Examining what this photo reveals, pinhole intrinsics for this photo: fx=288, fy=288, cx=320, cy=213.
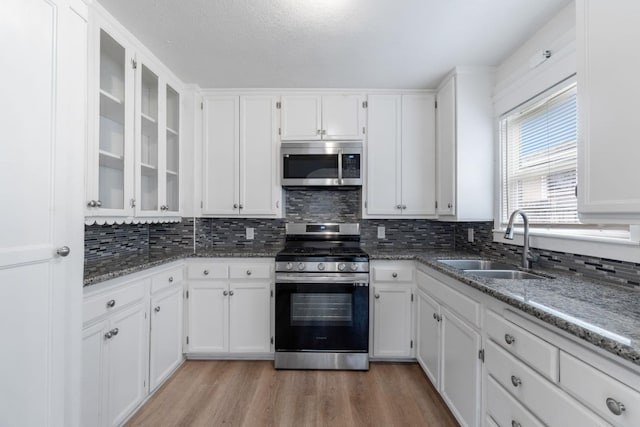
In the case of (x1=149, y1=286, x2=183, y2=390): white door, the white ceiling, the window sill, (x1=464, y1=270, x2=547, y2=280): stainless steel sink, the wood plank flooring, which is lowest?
the wood plank flooring

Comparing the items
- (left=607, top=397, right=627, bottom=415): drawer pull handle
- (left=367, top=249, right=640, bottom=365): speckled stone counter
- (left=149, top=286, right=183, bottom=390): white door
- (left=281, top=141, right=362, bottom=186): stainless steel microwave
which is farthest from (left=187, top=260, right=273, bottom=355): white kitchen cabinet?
(left=607, top=397, right=627, bottom=415): drawer pull handle

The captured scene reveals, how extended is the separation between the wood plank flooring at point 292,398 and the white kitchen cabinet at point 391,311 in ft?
0.52

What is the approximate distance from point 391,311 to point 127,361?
6.19 ft

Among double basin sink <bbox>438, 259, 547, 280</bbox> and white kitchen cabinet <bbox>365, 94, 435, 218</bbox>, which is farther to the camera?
white kitchen cabinet <bbox>365, 94, 435, 218</bbox>

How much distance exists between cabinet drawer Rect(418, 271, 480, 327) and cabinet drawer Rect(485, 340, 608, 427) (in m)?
0.17

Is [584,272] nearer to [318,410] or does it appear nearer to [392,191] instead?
[392,191]

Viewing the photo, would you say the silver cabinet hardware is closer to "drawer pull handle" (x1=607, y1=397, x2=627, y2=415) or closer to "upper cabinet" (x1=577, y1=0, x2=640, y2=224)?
"drawer pull handle" (x1=607, y1=397, x2=627, y2=415)

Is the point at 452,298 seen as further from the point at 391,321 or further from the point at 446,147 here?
the point at 446,147

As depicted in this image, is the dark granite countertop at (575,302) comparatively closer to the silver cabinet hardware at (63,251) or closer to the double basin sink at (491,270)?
the double basin sink at (491,270)

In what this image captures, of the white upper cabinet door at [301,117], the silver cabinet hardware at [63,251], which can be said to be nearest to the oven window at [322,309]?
the white upper cabinet door at [301,117]

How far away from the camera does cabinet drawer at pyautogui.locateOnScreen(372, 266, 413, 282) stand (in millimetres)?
2420

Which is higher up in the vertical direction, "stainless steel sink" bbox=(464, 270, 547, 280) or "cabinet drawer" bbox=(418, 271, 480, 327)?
"stainless steel sink" bbox=(464, 270, 547, 280)

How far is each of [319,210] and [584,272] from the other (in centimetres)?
203

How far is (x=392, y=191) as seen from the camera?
2.73 meters
